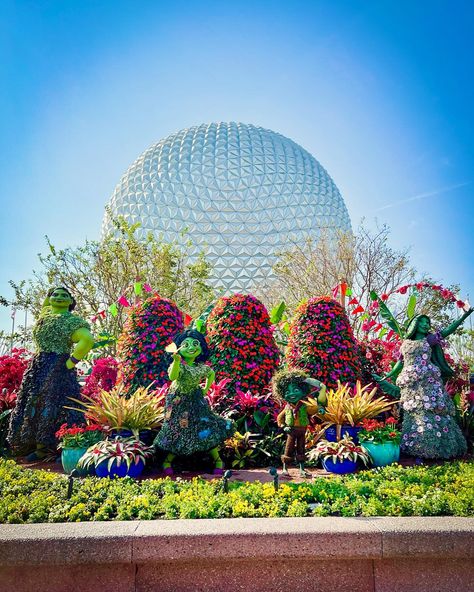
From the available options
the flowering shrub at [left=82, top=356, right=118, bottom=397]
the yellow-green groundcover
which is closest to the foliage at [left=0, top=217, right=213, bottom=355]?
the flowering shrub at [left=82, top=356, right=118, bottom=397]

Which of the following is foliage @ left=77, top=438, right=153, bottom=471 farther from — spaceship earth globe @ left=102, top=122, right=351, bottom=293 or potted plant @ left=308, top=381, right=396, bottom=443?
spaceship earth globe @ left=102, top=122, right=351, bottom=293

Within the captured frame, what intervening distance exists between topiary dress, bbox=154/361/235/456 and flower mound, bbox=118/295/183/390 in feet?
7.00

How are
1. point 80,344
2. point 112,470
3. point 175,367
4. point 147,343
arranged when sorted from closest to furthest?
1. point 112,470
2. point 175,367
3. point 80,344
4. point 147,343

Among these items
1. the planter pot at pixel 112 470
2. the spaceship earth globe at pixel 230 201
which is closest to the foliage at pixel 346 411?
the planter pot at pixel 112 470

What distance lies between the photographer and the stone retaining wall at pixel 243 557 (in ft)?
9.80

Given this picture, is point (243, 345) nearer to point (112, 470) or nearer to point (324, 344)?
point (324, 344)

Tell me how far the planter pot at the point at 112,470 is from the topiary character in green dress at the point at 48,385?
1.45 meters

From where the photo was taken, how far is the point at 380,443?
5.83 meters

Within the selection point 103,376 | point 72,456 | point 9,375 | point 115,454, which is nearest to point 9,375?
point 9,375

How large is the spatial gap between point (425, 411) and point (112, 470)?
397cm

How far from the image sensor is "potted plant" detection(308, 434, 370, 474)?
5543 millimetres

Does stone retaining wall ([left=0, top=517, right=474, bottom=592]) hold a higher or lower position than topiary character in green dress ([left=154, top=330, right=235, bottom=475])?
lower

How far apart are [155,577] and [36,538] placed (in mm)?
790

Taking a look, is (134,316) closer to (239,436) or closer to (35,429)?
(35,429)
